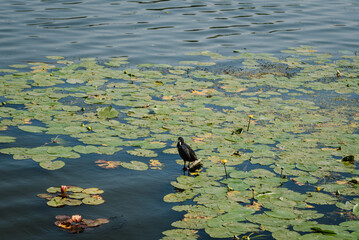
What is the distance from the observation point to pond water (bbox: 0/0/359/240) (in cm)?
478

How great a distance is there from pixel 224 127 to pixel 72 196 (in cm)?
267

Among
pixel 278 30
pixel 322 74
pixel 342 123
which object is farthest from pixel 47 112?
pixel 278 30

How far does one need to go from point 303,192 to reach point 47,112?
3978 millimetres

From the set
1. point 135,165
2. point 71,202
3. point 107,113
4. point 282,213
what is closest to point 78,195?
point 71,202

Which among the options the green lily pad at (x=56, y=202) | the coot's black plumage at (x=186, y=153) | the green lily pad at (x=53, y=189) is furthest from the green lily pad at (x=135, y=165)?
the green lily pad at (x=56, y=202)

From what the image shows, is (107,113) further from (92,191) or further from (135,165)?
(92,191)

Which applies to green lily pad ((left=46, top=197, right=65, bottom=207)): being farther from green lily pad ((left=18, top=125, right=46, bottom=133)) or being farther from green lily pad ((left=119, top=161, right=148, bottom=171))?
green lily pad ((left=18, top=125, right=46, bottom=133))

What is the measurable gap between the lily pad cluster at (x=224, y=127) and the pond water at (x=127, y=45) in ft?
0.55

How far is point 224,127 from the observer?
686 cm

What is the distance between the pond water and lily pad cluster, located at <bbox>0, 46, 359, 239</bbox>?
169 millimetres

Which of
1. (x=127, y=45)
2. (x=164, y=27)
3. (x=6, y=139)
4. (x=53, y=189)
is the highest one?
(x=164, y=27)

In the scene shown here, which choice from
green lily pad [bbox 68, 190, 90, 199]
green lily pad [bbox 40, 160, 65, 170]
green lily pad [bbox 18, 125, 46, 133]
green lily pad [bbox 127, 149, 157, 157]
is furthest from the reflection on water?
green lily pad [bbox 68, 190, 90, 199]

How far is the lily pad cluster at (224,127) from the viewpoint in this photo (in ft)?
15.7

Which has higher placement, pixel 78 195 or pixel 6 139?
pixel 6 139
